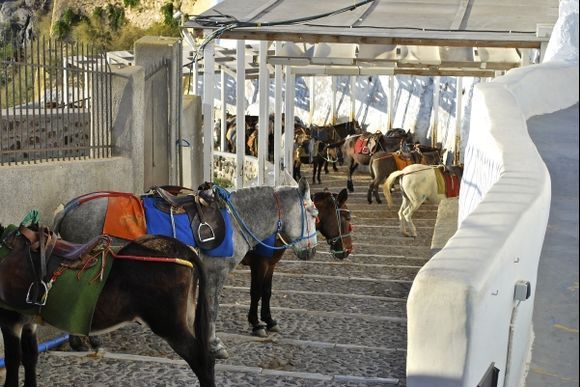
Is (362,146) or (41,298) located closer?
(41,298)

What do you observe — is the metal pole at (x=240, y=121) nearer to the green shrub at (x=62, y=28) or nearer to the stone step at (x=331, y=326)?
the stone step at (x=331, y=326)

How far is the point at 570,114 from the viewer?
8016 millimetres

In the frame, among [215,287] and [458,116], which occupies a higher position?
[458,116]

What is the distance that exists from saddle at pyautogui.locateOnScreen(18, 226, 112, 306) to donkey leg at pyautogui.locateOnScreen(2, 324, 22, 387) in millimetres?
391

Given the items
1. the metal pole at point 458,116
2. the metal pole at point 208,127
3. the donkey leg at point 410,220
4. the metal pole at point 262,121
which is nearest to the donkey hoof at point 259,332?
the metal pole at point 208,127

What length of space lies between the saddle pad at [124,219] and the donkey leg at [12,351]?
1.44 m

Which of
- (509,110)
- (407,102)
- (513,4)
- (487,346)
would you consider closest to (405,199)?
(513,4)

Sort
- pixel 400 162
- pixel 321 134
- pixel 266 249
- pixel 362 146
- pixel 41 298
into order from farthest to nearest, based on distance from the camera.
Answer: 1. pixel 321 134
2. pixel 362 146
3. pixel 400 162
4. pixel 266 249
5. pixel 41 298

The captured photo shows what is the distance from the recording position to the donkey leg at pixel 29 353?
6.17 m

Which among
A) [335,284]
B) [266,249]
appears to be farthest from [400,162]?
[266,249]

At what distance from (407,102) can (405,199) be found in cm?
2178

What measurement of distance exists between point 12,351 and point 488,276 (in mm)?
3681

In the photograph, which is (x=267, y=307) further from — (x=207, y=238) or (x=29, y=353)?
(x=29, y=353)

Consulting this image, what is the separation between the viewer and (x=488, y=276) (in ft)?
12.3
